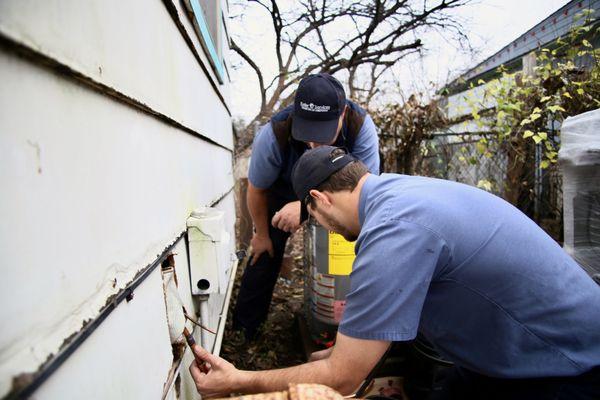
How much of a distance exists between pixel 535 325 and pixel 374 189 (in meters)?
0.77

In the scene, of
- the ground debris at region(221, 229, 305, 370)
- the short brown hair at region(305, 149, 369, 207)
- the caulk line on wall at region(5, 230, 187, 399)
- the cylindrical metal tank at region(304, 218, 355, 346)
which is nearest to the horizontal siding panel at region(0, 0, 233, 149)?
the caulk line on wall at region(5, 230, 187, 399)

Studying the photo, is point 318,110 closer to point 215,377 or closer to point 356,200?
point 356,200

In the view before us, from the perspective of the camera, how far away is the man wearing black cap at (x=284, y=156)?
2441 mm

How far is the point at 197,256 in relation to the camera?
166 centimetres

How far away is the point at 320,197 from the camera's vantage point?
1588 mm

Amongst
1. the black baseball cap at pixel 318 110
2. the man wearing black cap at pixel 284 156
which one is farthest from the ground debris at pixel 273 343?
the black baseball cap at pixel 318 110

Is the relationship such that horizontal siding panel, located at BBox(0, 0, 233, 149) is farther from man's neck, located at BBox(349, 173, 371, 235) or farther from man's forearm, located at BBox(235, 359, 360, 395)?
man's forearm, located at BBox(235, 359, 360, 395)

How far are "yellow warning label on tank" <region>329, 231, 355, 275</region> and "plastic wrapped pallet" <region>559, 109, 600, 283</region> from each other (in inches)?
62.1

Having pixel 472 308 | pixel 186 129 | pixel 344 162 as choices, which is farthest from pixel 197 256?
pixel 472 308

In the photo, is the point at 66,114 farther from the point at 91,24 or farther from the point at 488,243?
the point at 488,243

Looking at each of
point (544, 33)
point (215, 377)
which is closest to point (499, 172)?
point (544, 33)

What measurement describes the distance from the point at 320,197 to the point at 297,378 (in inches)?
27.9

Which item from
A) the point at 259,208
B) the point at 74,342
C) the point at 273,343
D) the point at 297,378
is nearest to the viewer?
the point at 74,342

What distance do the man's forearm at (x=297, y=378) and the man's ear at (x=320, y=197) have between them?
63 cm
